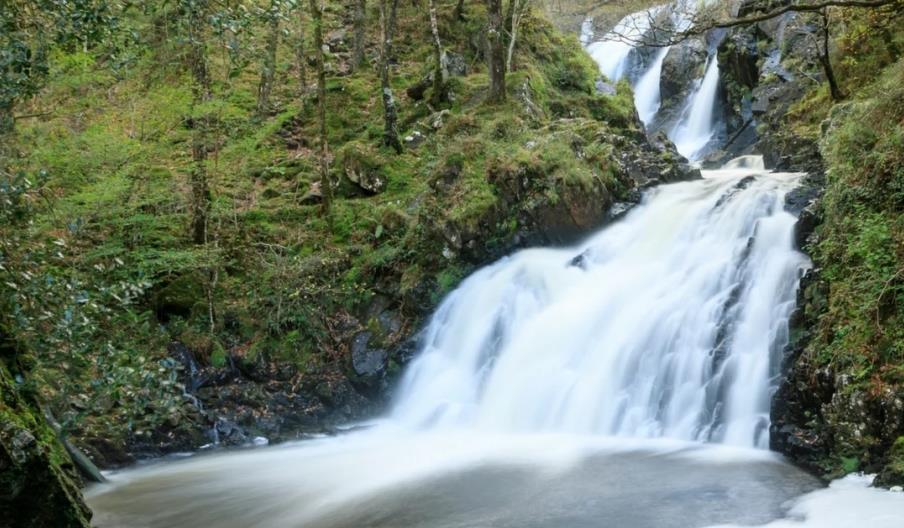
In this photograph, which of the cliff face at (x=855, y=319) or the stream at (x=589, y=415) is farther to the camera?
the stream at (x=589, y=415)

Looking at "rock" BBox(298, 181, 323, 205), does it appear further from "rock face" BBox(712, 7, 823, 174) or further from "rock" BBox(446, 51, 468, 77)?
"rock face" BBox(712, 7, 823, 174)

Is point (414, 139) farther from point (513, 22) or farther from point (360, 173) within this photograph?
Result: point (513, 22)

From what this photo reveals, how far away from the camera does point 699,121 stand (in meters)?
21.9

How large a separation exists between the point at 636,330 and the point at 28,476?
8210 millimetres

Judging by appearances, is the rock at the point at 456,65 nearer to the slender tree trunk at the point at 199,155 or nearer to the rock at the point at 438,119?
the rock at the point at 438,119

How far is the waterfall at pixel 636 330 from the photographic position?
9.32m

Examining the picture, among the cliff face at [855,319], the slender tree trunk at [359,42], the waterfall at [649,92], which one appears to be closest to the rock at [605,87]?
the waterfall at [649,92]

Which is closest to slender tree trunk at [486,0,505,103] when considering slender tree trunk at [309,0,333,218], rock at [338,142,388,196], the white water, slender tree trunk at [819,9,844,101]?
rock at [338,142,388,196]

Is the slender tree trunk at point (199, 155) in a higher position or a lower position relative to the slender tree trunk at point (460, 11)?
lower

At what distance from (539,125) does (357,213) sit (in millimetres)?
4525

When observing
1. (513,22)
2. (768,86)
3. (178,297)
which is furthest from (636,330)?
(768,86)

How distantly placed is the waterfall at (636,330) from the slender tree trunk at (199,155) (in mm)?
4574

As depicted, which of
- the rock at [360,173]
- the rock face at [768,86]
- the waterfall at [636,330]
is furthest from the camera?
the rock at [360,173]

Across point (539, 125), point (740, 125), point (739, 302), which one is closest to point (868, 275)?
point (739, 302)
